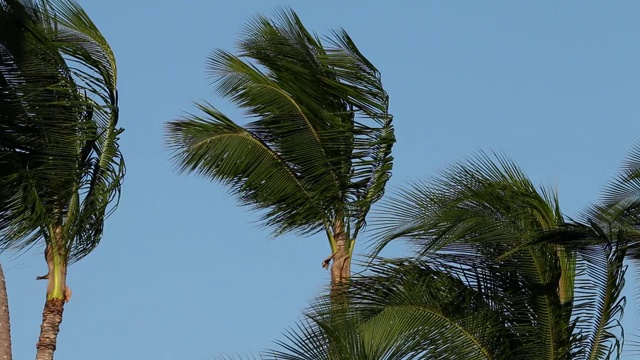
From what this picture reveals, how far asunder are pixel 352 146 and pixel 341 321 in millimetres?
3139

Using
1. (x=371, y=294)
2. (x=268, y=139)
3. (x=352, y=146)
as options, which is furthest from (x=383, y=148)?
(x=371, y=294)

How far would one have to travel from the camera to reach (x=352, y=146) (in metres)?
15.1

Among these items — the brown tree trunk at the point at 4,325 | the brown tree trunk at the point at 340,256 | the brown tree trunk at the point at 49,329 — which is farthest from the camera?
the brown tree trunk at the point at 340,256

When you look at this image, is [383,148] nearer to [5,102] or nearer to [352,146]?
[352,146]

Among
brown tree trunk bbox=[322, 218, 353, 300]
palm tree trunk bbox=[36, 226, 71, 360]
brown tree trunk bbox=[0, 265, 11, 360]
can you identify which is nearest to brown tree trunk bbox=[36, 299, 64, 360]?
palm tree trunk bbox=[36, 226, 71, 360]

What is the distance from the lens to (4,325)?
12633 millimetres

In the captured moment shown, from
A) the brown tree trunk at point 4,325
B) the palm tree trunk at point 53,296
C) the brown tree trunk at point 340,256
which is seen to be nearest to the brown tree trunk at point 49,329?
the palm tree trunk at point 53,296

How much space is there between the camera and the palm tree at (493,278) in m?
12.9

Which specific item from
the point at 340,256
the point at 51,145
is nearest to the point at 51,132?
the point at 51,145

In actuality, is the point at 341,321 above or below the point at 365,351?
above

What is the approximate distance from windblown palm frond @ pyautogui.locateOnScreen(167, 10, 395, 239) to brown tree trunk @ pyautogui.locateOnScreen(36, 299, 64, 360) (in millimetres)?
2250

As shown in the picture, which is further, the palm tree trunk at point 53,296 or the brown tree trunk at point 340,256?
the brown tree trunk at point 340,256

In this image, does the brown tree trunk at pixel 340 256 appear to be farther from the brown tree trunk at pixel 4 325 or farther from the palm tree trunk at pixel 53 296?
the brown tree trunk at pixel 4 325

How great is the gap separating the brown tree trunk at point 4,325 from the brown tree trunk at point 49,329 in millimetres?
960
